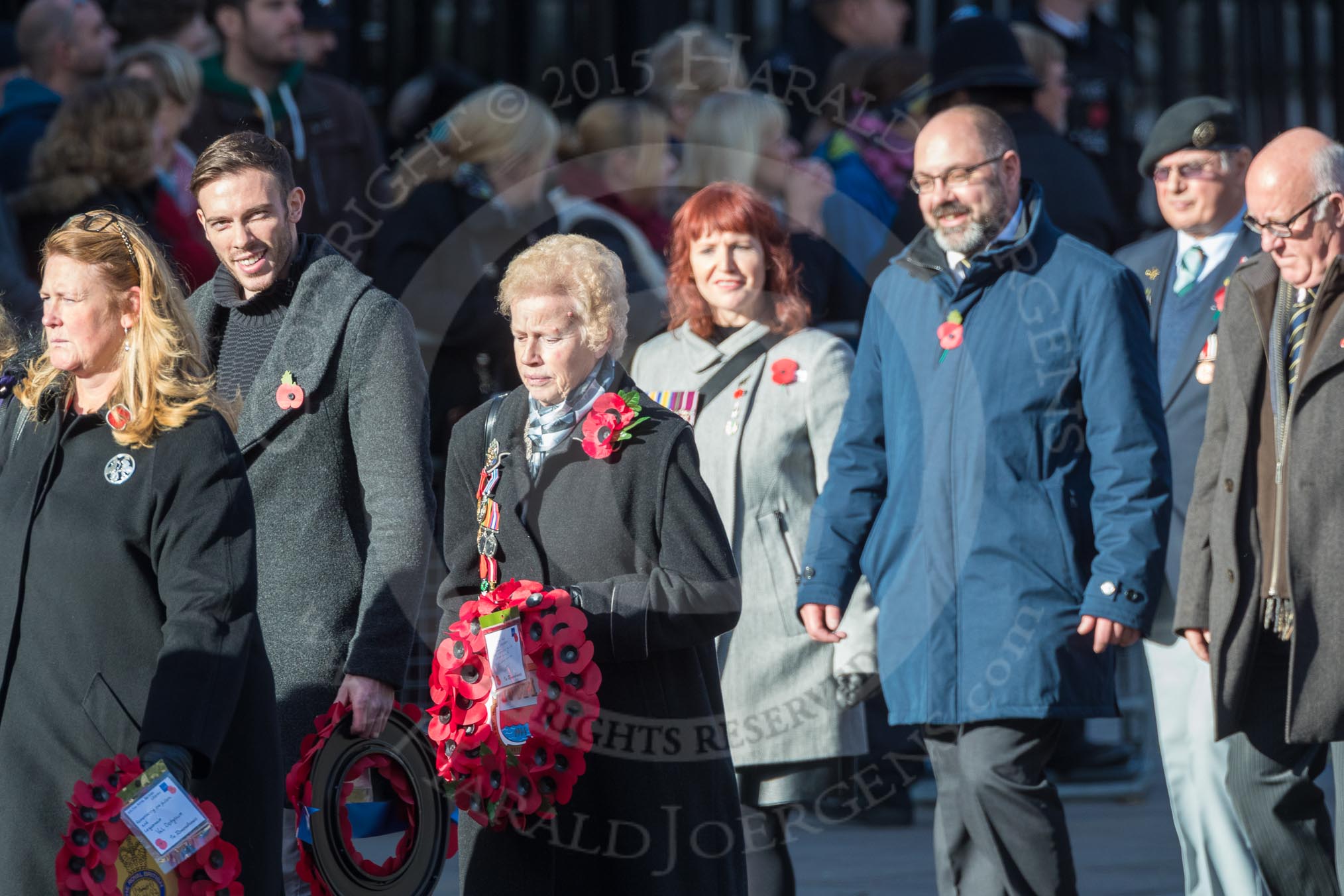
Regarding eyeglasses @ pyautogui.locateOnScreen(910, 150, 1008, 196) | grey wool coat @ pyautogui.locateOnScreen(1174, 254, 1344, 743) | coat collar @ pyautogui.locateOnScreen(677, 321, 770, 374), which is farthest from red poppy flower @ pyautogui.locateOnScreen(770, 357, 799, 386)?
grey wool coat @ pyautogui.locateOnScreen(1174, 254, 1344, 743)

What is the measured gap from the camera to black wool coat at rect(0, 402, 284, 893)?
3750 millimetres

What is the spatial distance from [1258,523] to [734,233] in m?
1.65

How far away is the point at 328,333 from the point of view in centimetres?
452

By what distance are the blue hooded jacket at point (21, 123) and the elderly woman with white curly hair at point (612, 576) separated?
11.1 feet

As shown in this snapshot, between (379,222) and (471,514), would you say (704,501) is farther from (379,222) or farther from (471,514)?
(379,222)

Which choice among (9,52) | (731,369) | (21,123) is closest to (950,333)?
(731,369)

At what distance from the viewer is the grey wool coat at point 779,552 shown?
5535 millimetres

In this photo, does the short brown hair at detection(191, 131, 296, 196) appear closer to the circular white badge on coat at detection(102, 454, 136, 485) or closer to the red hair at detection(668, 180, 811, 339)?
the circular white badge on coat at detection(102, 454, 136, 485)

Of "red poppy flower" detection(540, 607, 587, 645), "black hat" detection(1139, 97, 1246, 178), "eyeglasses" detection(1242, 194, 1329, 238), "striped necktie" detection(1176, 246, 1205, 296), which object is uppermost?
"black hat" detection(1139, 97, 1246, 178)

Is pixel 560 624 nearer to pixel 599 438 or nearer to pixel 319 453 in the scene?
pixel 599 438

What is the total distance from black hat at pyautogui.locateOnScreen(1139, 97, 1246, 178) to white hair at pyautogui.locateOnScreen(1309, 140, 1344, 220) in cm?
Answer: 91

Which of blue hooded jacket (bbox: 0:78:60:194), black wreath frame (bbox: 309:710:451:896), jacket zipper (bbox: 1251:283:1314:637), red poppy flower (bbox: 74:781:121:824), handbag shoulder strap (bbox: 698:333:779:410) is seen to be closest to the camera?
red poppy flower (bbox: 74:781:121:824)

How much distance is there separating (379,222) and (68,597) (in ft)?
13.8

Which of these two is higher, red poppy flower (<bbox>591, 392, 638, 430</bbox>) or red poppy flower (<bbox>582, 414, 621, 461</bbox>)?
red poppy flower (<bbox>591, 392, 638, 430</bbox>)
